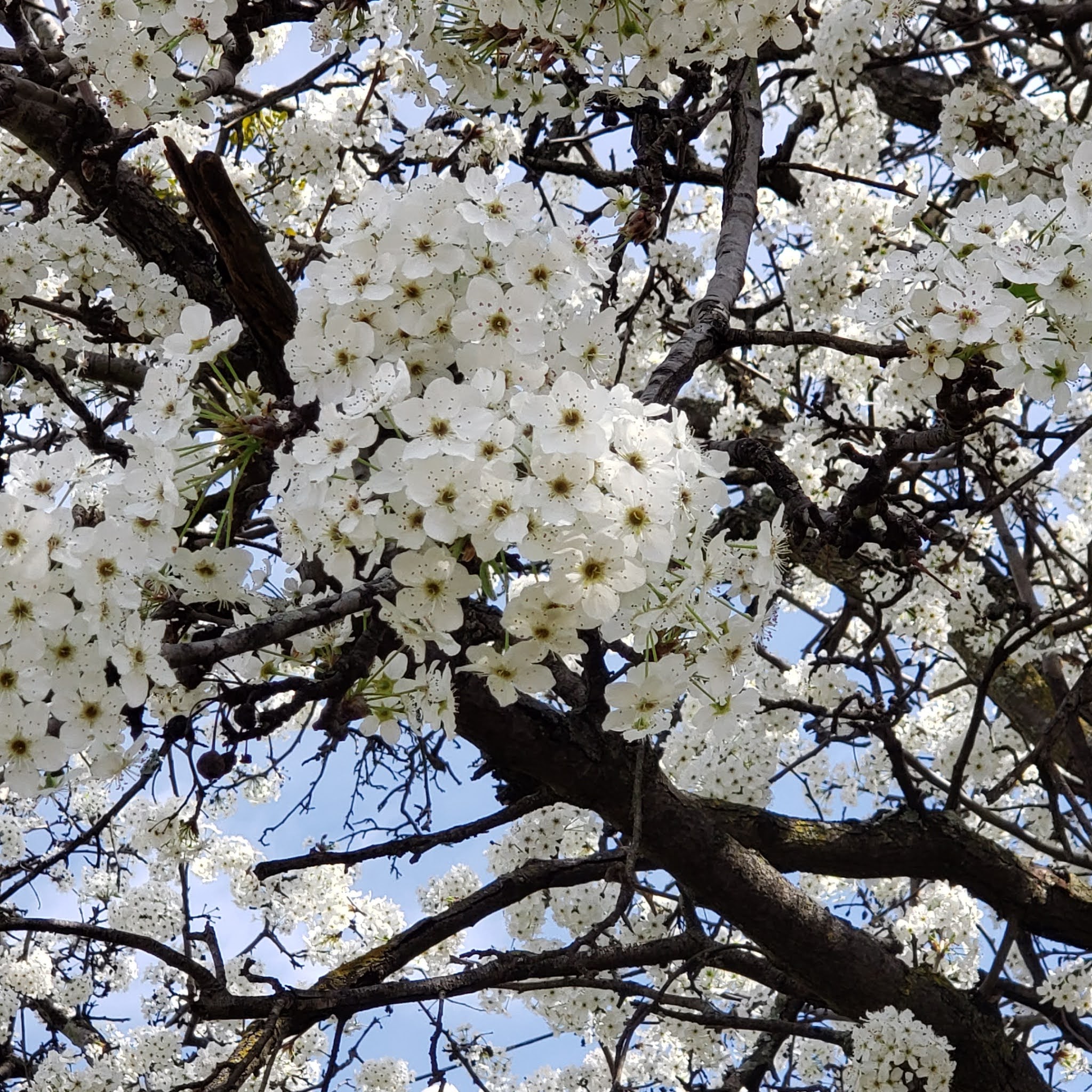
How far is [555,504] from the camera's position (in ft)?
4.36

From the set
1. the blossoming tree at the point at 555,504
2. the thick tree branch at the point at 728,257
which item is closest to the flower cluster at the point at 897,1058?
the blossoming tree at the point at 555,504

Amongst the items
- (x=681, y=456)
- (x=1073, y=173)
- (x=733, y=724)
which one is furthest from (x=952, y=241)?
(x=733, y=724)

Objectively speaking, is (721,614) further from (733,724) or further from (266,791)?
(266,791)

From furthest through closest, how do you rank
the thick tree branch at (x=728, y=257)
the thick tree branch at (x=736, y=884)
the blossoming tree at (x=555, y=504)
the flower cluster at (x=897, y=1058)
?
the flower cluster at (x=897, y=1058), the thick tree branch at (x=736, y=884), the thick tree branch at (x=728, y=257), the blossoming tree at (x=555, y=504)

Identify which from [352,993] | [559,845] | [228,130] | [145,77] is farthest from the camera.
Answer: [559,845]

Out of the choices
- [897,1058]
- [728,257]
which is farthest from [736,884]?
[728,257]

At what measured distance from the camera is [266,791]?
7.34 metres

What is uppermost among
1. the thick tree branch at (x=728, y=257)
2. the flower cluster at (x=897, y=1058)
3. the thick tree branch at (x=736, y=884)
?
the thick tree branch at (x=728, y=257)

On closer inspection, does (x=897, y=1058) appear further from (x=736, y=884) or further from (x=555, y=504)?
(x=555, y=504)

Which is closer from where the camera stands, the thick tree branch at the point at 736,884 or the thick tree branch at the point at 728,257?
the thick tree branch at the point at 728,257

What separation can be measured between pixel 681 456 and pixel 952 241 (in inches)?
29.1

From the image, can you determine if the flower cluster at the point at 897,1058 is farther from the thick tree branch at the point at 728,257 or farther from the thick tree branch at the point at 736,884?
the thick tree branch at the point at 728,257

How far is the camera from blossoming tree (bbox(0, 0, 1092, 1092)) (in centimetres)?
148

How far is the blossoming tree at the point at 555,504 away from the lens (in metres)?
1.48
